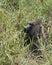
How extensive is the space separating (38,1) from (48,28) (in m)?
1.07

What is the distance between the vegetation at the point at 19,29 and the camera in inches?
133

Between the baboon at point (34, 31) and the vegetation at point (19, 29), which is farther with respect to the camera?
the baboon at point (34, 31)

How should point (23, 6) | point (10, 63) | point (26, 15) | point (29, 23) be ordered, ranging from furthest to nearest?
point (23, 6), point (26, 15), point (29, 23), point (10, 63)

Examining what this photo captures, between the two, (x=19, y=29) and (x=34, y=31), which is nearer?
(x=34, y=31)

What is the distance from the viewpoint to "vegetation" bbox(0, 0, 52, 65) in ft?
11.1

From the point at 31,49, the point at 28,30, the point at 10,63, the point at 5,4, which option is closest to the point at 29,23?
the point at 28,30

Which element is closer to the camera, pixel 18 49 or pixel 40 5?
pixel 18 49

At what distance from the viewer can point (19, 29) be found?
4.48 m

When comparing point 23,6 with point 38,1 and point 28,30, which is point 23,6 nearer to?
point 38,1

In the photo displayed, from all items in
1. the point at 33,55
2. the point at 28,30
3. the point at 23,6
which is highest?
the point at 23,6

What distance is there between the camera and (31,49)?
414 cm

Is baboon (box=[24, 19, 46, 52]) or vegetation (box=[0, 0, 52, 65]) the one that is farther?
baboon (box=[24, 19, 46, 52])

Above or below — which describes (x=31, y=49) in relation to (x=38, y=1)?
below

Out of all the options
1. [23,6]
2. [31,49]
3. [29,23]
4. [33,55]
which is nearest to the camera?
[33,55]
